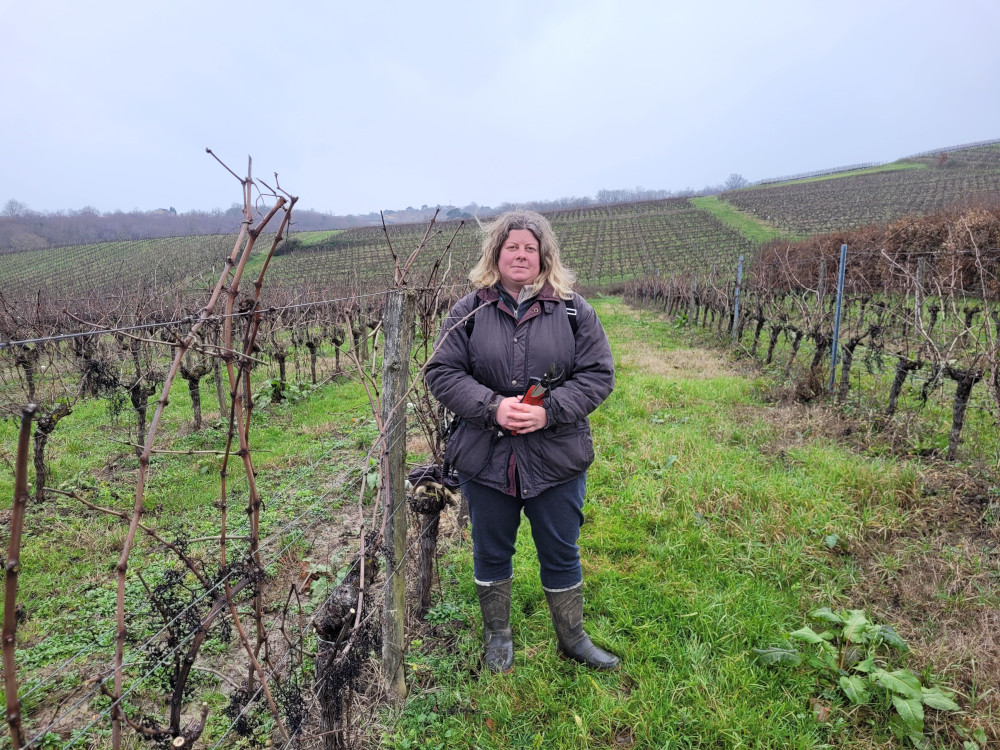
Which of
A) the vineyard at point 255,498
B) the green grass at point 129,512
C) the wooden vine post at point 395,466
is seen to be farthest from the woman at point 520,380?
the green grass at point 129,512

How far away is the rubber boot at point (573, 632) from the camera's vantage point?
2.23 meters

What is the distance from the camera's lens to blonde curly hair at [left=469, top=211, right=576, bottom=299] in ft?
6.60

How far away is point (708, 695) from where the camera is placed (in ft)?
7.00

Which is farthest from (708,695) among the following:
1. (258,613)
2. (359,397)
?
(359,397)

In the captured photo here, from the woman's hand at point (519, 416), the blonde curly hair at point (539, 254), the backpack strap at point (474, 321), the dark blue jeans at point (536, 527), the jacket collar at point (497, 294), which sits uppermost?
the blonde curly hair at point (539, 254)

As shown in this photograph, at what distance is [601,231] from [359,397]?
147 feet

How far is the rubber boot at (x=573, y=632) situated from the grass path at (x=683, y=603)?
2.4 inches

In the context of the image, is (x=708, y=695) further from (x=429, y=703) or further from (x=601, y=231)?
(x=601, y=231)

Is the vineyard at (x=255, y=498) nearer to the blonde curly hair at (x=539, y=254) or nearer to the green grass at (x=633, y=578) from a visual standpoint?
the green grass at (x=633, y=578)

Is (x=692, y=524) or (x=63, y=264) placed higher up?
(x=63, y=264)

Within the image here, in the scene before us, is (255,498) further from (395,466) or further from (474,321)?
(474,321)

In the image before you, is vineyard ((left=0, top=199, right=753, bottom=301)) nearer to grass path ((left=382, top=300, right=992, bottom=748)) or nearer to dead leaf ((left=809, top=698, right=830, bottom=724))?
grass path ((left=382, top=300, right=992, bottom=748))

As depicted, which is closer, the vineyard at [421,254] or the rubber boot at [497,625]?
the rubber boot at [497,625]

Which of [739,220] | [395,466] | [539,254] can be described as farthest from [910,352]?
[739,220]
